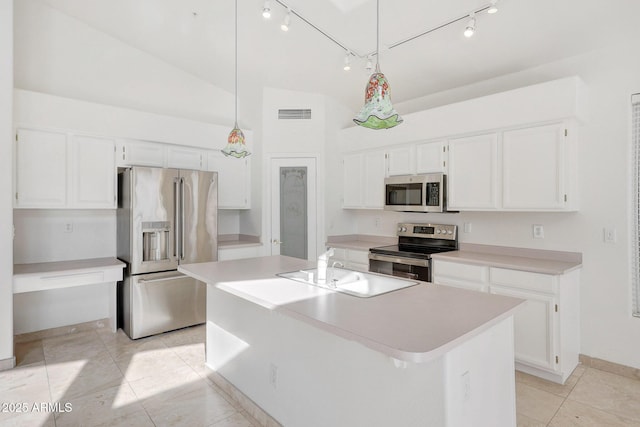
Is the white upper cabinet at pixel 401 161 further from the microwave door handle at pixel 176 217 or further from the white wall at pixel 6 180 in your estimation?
the white wall at pixel 6 180

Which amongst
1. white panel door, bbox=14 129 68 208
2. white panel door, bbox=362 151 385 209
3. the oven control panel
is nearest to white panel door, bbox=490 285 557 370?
the oven control panel

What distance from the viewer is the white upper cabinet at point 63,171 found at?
3.24m

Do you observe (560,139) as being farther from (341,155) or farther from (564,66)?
(341,155)

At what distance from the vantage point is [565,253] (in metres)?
3.13

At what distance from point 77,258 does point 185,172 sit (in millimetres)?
1520

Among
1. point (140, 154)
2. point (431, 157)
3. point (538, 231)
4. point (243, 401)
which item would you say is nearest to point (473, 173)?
point (431, 157)

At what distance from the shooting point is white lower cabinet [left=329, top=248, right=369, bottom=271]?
13.8 feet

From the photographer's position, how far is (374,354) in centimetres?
157

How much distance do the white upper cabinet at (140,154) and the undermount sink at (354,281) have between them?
8.58 feet

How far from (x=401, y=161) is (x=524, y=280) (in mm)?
1843

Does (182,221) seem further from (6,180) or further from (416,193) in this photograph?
(416,193)

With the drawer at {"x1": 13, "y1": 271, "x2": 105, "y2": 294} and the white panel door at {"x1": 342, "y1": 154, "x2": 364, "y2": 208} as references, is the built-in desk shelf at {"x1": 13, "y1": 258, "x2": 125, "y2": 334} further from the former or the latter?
the white panel door at {"x1": 342, "y1": 154, "x2": 364, "y2": 208}

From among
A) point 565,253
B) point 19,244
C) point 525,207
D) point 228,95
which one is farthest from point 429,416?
point 228,95

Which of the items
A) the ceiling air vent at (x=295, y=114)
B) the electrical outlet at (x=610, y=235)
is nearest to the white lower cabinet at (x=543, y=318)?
the electrical outlet at (x=610, y=235)
